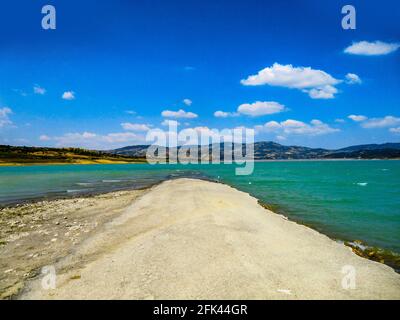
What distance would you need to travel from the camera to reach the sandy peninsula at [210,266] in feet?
39.3

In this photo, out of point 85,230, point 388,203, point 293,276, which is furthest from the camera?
point 388,203

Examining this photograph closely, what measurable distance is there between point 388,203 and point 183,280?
3805 cm

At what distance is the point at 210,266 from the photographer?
14195 millimetres

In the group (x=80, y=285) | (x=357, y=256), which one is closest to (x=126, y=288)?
(x=80, y=285)

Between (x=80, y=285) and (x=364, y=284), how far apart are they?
1113 centimetres

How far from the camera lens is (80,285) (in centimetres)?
1273

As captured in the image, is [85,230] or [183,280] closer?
[183,280]

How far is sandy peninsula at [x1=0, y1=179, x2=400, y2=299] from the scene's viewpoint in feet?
39.3

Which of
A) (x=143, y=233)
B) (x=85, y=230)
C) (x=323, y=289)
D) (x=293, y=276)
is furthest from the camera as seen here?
(x=85, y=230)

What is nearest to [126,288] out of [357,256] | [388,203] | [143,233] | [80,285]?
[80,285]
